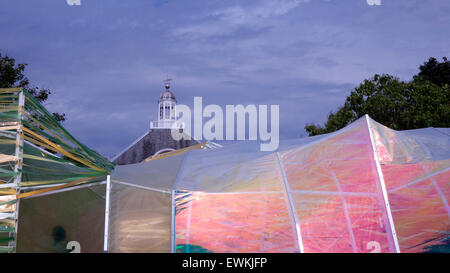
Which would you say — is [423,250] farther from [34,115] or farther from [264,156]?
[34,115]

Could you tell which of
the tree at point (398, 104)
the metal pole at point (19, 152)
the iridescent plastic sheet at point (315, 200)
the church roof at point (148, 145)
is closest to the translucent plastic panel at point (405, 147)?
the iridescent plastic sheet at point (315, 200)

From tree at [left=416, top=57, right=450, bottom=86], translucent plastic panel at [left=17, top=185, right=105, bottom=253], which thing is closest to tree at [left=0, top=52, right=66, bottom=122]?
translucent plastic panel at [left=17, top=185, right=105, bottom=253]

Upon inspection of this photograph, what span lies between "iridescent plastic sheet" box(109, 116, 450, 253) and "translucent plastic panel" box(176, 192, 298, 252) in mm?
18

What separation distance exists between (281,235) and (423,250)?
241cm

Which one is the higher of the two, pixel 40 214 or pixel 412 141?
pixel 412 141

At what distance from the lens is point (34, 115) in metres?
7.84

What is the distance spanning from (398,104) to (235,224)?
13.5m

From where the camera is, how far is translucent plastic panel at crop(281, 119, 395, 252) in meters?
7.55

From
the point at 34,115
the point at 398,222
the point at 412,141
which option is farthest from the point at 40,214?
the point at 412,141

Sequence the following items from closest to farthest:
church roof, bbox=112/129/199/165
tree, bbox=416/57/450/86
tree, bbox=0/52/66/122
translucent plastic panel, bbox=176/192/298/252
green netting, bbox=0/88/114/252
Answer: green netting, bbox=0/88/114/252 → translucent plastic panel, bbox=176/192/298/252 → tree, bbox=0/52/66/122 → tree, bbox=416/57/450/86 → church roof, bbox=112/129/199/165

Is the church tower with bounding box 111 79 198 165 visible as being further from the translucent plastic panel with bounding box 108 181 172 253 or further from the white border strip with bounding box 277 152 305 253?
the white border strip with bounding box 277 152 305 253

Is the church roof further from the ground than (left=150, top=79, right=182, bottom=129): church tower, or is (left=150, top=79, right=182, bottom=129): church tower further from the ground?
(left=150, top=79, right=182, bottom=129): church tower
